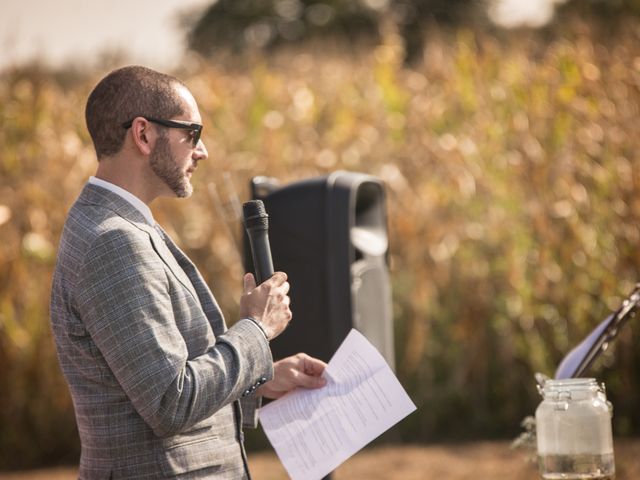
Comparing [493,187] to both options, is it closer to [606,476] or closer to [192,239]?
[192,239]

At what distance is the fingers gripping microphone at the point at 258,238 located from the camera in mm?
2217

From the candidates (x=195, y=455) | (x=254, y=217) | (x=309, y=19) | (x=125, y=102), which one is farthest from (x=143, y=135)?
(x=309, y=19)

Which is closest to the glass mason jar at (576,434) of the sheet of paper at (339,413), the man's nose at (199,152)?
the sheet of paper at (339,413)

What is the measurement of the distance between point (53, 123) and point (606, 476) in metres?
5.92

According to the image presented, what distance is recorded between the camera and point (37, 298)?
590 cm

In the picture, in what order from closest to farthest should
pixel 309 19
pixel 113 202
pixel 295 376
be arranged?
1. pixel 113 202
2. pixel 295 376
3. pixel 309 19

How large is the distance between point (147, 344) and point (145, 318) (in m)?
0.05

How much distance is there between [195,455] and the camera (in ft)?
6.93

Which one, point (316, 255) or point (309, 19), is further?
point (309, 19)

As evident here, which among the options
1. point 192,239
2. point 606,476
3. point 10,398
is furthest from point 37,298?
point 606,476

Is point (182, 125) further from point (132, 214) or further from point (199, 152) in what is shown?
point (132, 214)

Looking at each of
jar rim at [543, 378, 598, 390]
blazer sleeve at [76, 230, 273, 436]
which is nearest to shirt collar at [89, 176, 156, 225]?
blazer sleeve at [76, 230, 273, 436]

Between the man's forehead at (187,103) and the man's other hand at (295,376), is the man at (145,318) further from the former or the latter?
the man's other hand at (295,376)

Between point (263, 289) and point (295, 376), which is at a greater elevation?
point (263, 289)
